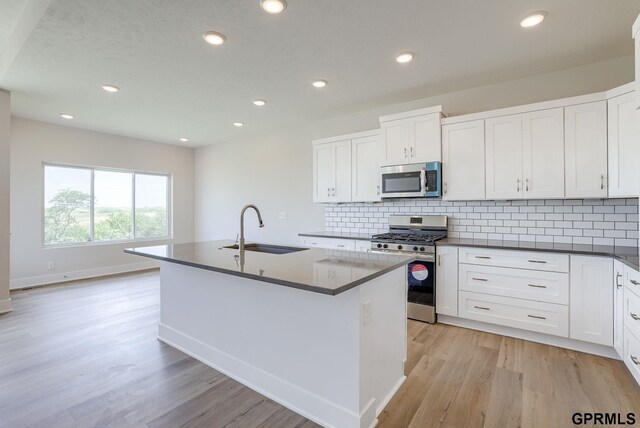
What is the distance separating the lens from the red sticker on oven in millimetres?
3301

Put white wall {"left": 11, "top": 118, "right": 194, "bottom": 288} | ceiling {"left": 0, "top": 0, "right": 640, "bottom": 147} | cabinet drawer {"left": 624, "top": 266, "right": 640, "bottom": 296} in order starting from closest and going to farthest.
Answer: cabinet drawer {"left": 624, "top": 266, "right": 640, "bottom": 296}, ceiling {"left": 0, "top": 0, "right": 640, "bottom": 147}, white wall {"left": 11, "top": 118, "right": 194, "bottom": 288}

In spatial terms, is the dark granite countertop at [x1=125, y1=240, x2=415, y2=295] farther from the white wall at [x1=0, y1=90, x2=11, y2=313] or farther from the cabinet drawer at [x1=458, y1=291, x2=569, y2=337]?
the white wall at [x1=0, y1=90, x2=11, y2=313]

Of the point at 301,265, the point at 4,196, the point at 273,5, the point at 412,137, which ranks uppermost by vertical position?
the point at 273,5

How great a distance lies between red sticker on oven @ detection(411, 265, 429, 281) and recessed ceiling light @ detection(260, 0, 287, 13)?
2712 millimetres

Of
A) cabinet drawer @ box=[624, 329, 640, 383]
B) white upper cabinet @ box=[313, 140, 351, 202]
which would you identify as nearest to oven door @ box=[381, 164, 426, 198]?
white upper cabinet @ box=[313, 140, 351, 202]

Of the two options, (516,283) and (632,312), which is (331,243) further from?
(632,312)

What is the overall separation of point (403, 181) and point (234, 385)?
8.93ft

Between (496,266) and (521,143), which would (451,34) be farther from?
(496,266)

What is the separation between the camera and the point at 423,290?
11.0 ft

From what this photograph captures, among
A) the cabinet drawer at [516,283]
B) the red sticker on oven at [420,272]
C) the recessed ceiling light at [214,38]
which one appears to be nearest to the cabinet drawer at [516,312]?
the cabinet drawer at [516,283]

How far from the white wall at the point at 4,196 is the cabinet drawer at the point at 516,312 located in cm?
524

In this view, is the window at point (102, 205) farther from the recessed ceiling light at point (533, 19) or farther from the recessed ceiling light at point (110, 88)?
the recessed ceiling light at point (533, 19)

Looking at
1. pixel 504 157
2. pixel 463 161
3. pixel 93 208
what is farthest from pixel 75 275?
pixel 504 157

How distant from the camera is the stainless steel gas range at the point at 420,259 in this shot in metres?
3.28
